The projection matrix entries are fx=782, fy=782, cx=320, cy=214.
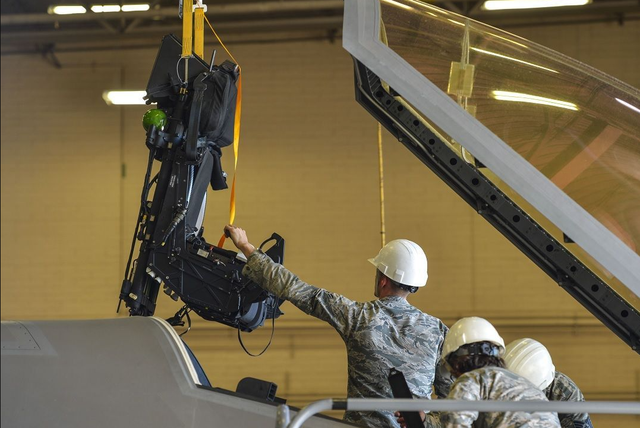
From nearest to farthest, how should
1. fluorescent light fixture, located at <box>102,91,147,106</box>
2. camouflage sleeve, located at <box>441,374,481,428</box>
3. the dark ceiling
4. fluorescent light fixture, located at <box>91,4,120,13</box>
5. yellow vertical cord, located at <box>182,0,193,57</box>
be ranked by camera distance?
camouflage sleeve, located at <box>441,374,481,428</box> < yellow vertical cord, located at <box>182,0,193,57</box> < the dark ceiling < fluorescent light fixture, located at <box>91,4,120,13</box> < fluorescent light fixture, located at <box>102,91,147,106</box>

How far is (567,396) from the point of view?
4180 mm

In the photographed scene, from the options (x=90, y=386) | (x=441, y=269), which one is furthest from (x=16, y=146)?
(x=90, y=386)

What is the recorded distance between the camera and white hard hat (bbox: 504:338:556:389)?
408 cm

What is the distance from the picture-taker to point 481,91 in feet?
9.87

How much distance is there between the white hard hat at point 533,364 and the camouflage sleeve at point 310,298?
1128mm

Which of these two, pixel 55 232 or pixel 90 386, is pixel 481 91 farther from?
pixel 55 232

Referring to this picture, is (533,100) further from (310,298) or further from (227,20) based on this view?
(227,20)

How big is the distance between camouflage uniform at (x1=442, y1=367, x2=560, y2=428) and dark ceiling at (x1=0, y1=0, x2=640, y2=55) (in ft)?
26.4

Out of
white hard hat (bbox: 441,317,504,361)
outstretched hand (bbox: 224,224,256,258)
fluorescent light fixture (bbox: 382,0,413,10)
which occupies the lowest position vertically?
white hard hat (bbox: 441,317,504,361)

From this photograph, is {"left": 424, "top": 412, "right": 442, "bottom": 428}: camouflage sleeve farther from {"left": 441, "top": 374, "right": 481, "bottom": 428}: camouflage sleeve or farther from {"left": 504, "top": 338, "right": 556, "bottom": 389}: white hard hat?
{"left": 441, "top": 374, "right": 481, "bottom": 428}: camouflage sleeve

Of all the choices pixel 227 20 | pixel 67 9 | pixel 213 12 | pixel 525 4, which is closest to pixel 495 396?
pixel 525 4

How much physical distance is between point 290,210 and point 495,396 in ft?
26.9

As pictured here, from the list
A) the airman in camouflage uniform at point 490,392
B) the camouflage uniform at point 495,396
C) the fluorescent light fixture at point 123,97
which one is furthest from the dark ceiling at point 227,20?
the camouflage uniform at point 495,396

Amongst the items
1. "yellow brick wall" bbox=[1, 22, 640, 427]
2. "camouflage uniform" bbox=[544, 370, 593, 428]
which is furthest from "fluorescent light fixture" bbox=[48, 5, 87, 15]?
"camouflage uniform" bbox=[544, 370, 593, 428]
